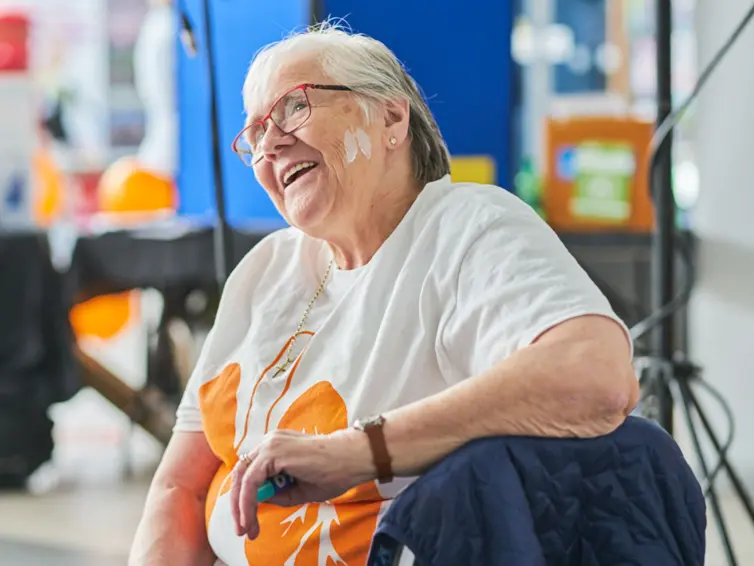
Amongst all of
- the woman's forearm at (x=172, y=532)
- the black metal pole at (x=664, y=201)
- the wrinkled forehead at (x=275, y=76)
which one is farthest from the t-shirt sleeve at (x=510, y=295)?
the black metal pole at (x=664, y=201)

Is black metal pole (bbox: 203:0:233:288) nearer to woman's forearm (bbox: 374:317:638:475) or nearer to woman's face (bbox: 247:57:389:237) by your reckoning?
woman's face (bbox: 247:57:389:237)

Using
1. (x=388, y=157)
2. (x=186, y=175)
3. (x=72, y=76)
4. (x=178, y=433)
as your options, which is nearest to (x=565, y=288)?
(x=388, y=157)

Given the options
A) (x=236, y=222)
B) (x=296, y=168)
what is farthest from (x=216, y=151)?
(x=236, y=222)

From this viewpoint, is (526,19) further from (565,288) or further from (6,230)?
(565,288)

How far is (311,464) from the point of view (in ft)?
3.32

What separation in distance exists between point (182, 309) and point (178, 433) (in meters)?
2.23

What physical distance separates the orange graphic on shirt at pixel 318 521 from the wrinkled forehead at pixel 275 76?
0.34m

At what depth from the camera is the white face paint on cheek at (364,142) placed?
1.29 m

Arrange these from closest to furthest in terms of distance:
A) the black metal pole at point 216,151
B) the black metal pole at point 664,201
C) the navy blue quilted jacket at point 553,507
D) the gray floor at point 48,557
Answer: the navy blue quilted jacket at point 553,507, the black metal pole at point 216,151, the black metal pole at point 664,201, the gray floor at point 48,557

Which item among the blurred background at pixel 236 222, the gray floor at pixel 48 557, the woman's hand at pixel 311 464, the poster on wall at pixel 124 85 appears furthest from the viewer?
the poster on wall at pixel 124 85

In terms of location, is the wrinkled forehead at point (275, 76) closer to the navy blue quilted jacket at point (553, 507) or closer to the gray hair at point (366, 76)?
the gray hair at point (366, 76)

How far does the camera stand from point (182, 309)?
3.59 meters

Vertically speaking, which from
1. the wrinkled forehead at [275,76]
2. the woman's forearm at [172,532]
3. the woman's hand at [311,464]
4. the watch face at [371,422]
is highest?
the wrinkled forehead at [275,76]

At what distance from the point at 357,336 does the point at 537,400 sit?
290mm
